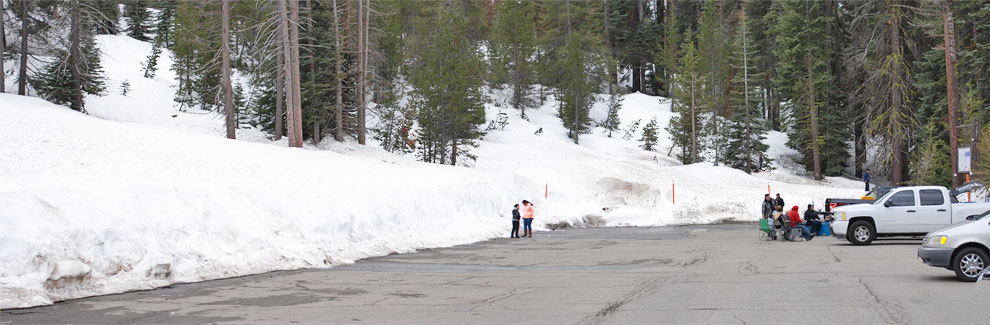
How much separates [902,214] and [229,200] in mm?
17989

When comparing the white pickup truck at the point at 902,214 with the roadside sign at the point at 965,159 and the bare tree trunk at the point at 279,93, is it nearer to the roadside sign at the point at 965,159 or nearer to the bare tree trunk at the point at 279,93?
the roadside sign at the point at 965,159

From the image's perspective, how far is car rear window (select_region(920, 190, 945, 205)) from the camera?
20.5m

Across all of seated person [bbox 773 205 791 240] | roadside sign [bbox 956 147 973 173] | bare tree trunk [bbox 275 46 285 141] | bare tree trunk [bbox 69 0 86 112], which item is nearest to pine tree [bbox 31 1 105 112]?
bare tree trunk [bbox 69 0 86 112]

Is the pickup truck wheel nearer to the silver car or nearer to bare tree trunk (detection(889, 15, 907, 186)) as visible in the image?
the silver car

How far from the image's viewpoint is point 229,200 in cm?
1666

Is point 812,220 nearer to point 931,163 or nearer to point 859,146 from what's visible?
point 931,163

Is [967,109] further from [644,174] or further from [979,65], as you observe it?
[644,174]

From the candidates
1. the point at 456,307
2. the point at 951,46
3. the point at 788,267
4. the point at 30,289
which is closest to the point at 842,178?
the point at 951,46

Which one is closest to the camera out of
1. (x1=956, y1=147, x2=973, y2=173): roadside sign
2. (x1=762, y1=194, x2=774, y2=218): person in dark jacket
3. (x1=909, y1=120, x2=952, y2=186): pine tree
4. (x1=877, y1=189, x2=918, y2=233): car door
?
(x1=877, y1=189, x2=918, y2=233): car door

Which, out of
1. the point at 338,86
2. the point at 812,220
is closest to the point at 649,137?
the point at 338,86

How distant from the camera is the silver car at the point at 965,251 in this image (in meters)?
11.9

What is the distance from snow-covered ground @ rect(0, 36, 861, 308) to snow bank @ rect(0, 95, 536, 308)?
4 cm

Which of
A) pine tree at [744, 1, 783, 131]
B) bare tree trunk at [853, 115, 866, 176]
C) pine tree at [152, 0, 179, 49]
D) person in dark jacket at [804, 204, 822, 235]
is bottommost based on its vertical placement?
person in dark jacket at [804, 204, 822, 235]

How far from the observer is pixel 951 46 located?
31.0m
